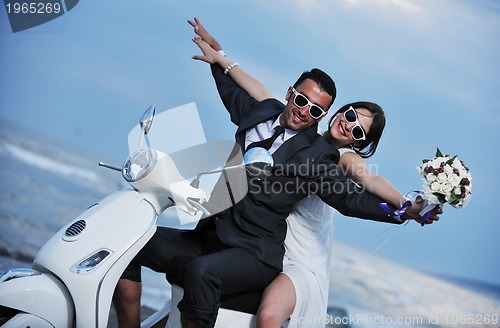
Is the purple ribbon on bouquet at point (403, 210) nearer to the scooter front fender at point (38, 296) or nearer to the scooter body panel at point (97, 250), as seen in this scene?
the scooter body panel at point (97, 250)

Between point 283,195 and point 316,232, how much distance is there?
25 centimetres

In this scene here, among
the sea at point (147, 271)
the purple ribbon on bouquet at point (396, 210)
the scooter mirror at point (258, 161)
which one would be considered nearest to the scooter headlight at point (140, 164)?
the scooter mirror at point (258, 161)

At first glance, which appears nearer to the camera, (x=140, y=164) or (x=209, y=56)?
(x=140, y=164)

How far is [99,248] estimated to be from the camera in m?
2.25

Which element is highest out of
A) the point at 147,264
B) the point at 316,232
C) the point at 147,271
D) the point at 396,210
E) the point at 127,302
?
the point at 396,210

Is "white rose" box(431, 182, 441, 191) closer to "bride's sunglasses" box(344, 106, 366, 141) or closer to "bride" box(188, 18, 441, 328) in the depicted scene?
"bride" box(188, 18, 441, 328)

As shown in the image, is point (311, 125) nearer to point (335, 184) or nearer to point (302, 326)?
point (335, 184)

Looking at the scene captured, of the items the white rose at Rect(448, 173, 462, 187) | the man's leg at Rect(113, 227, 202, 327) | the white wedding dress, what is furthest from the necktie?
the white rose at Rect(448, 173, 462, 187)

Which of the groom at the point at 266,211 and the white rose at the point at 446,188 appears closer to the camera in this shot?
the white rose at the point at 446,188

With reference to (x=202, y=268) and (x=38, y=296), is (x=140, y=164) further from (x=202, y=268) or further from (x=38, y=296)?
(x=38, y=296)

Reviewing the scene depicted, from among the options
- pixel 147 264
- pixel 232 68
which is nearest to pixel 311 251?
pixel 147 264

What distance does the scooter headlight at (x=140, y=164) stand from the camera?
2.33m

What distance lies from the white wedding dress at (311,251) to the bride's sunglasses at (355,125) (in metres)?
0.07

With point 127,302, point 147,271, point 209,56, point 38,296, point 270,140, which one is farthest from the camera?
point 147,271
